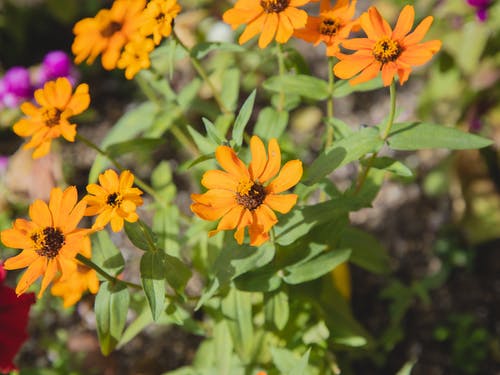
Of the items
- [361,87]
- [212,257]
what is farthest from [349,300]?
[361,87]

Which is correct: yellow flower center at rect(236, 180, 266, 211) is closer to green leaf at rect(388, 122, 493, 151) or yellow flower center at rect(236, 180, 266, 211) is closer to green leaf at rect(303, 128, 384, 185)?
green leaf at rect(303, 128, 384, 185)

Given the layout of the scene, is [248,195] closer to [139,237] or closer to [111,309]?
[139,237]

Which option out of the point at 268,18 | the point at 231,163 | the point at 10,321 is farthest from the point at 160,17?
the point at 10,321

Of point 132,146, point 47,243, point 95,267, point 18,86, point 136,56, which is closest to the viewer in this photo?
point 47,243

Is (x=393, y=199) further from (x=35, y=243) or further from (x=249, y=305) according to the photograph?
(x=35, y=243)

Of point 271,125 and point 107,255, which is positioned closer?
point 107,255

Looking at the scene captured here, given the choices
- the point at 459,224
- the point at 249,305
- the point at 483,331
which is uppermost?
the point at 249,305

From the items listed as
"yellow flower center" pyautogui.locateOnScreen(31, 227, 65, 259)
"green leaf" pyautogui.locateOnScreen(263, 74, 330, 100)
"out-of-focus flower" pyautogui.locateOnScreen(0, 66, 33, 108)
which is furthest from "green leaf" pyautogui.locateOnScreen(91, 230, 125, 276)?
"out-of-focus flower" pyautogui.locateOnScreen(0, 66, 33, 108)
